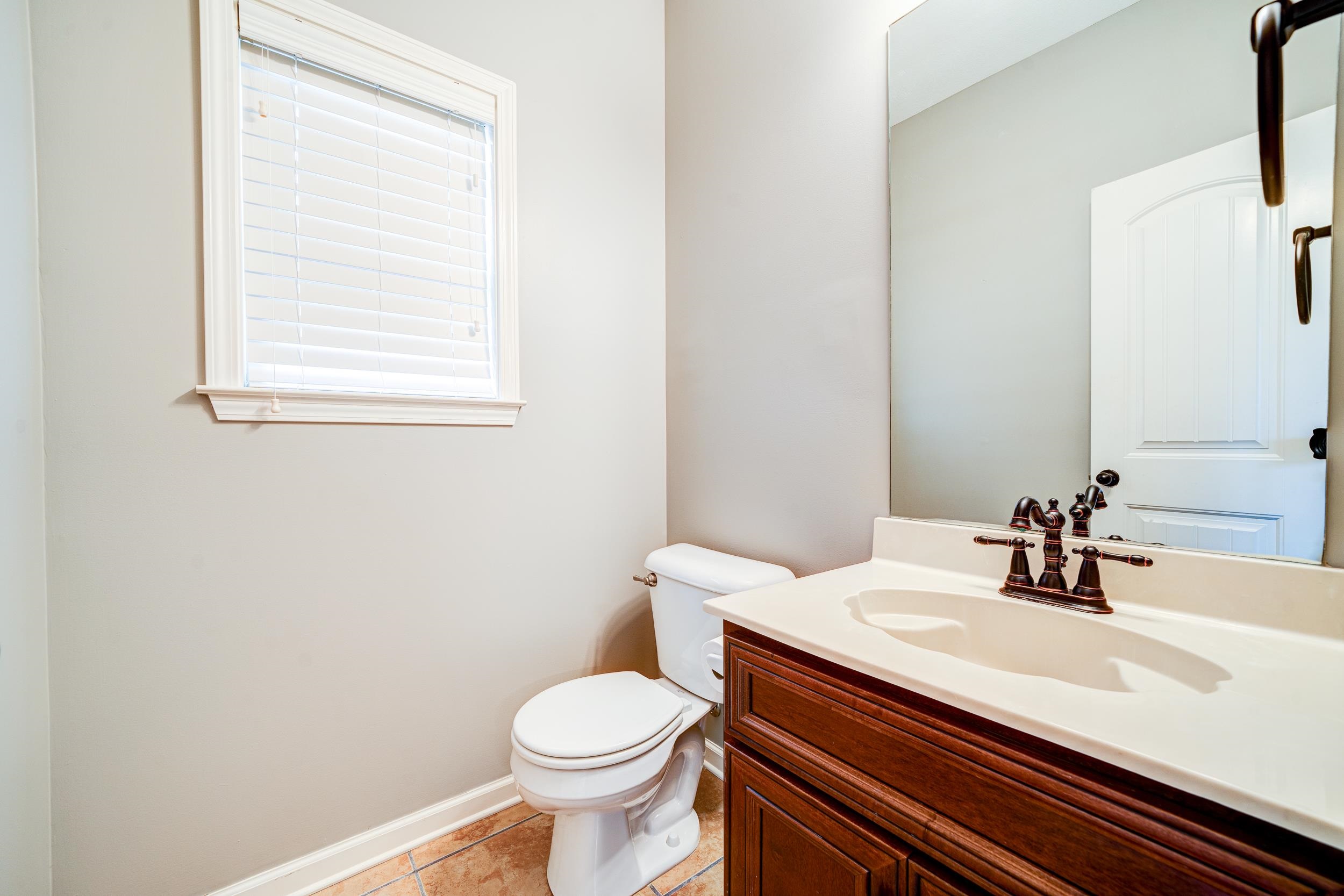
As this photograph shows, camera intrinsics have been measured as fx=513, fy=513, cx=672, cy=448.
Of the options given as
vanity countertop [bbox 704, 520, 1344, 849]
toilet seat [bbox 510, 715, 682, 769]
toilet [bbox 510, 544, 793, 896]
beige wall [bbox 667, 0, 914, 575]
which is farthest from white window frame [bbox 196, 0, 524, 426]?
vanity countertop [bbox 704, 520, 1344, 849]

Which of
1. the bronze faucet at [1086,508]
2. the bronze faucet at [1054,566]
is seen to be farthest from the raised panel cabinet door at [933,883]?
the bronze faucet at [1086,508]

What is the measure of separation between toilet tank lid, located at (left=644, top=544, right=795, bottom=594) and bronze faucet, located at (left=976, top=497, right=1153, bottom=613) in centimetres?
53

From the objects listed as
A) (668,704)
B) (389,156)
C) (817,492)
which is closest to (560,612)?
(668,704)

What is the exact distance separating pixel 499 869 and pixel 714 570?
3.12 feet

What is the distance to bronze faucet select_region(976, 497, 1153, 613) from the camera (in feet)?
2.78

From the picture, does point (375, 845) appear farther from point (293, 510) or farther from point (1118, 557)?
point (1118, 557)

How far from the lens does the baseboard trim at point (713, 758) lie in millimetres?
1666

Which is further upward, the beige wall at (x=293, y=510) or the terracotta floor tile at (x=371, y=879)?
the beige wall at (x=293, y=510)

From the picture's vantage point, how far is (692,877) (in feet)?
4.30

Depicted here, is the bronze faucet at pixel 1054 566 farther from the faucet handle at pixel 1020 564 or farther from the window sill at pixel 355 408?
the window sill at pixel 355 408

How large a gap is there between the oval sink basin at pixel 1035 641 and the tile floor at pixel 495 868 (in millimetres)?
886

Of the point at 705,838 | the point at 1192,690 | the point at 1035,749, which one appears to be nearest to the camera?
the point at 1035,749

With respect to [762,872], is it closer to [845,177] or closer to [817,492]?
[817,492]

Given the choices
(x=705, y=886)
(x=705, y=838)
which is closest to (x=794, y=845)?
(x=705, y=886)
